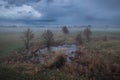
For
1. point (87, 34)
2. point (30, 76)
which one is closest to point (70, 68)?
point (30, 76)

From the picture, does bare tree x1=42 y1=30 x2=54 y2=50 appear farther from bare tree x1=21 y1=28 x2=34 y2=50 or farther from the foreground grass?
the foreground grass

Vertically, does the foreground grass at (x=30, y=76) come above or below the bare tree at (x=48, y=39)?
below

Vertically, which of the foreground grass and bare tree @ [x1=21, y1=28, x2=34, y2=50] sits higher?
bare tree @ [x1=21, y1=28, x2=34, y2=50]

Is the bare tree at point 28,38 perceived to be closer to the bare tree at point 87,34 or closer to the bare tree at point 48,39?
the bare tree at point 48,39

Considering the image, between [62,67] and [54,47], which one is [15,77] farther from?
[54,47]

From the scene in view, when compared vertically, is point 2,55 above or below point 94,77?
above

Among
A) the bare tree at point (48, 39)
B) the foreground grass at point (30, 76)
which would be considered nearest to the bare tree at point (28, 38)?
the bare tree at point (48, 39)

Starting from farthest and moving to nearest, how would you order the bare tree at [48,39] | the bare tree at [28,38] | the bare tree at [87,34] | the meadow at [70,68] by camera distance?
the bare tree at [87,34] → the bare tree at [28,38] → the bare tree at [48,39] → the meadow at [70,68]

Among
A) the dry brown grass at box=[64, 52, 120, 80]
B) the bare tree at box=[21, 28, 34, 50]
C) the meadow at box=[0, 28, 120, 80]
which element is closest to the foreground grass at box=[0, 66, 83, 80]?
the meadow at box=[0, 28, 120, 80]

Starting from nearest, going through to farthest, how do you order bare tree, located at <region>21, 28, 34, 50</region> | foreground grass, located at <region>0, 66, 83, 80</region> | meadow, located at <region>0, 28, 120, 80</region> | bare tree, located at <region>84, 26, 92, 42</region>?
foreground grass, located at <region>0, 66, 83, 80</region> → meadow, located at <region>0, 28, 120, 80</region> → bare tree, located at <region>21, 28, 34, 50</region> → bare tree, located at <region>84, 26, 92, 42</region>

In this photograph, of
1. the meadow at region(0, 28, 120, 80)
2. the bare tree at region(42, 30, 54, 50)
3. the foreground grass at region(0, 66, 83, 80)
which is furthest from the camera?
the bare tree at region(42, 30, 54, 50)

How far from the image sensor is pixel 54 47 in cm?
1717

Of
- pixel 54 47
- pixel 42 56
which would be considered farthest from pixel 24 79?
pixel 54 47

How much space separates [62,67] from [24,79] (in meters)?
3.78
